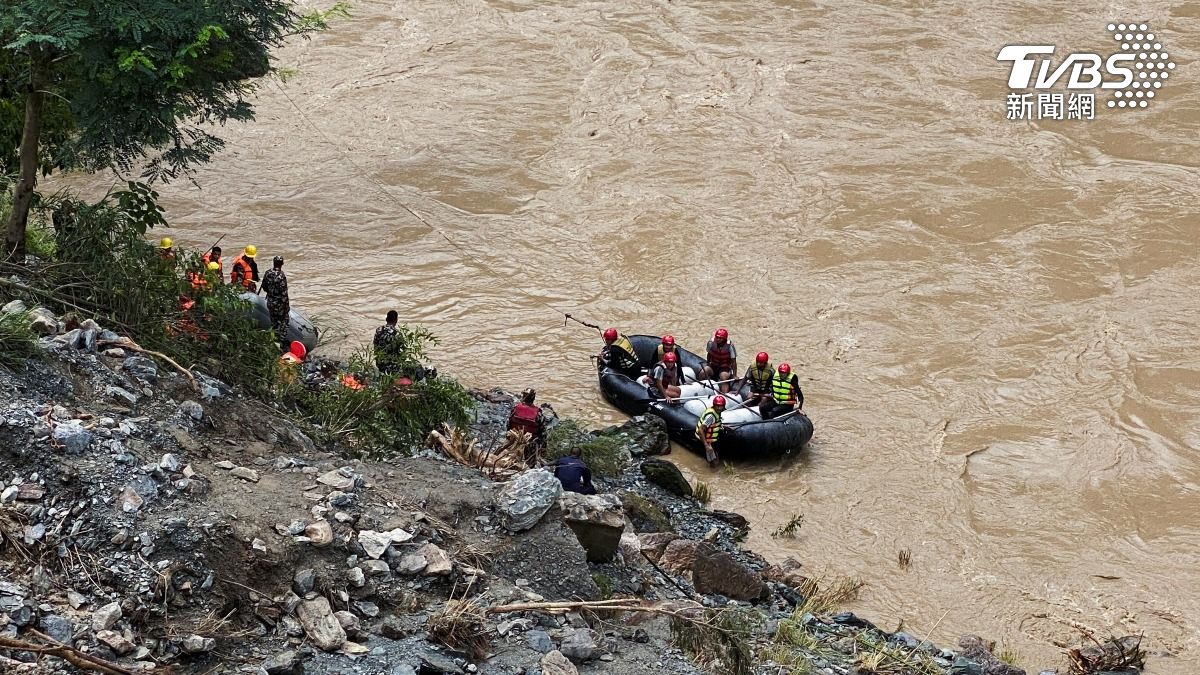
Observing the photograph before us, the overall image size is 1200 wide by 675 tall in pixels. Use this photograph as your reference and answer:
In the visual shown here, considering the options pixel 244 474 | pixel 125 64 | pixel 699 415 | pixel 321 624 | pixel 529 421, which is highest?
pixel 125 64

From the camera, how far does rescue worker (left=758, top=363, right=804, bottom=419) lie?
16531 millimetres

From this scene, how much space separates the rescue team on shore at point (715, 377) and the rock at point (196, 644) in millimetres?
9661

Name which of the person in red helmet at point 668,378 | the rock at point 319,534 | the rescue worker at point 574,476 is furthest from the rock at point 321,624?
the person in red helmet at point 668,378

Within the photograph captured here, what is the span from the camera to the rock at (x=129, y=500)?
8031 millimetres

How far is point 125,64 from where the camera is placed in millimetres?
11992

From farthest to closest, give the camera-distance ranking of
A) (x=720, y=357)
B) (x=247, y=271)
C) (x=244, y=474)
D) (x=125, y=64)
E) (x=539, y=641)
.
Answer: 1. (x=720, y=357)
2. (x=247, y=271)
3. (x=125, y=64)
4. (x=244, y=474)
5. (x=539, y=641)


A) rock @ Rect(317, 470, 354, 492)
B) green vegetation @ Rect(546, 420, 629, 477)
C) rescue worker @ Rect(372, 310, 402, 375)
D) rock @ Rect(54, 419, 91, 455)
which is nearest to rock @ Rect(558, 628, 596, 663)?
rock @ Rect(317, 470, 354, 492)

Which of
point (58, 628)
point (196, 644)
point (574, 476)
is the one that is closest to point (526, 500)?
point (574, 476)

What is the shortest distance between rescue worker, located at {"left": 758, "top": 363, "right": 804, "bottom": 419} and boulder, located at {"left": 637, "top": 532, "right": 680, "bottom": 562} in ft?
15.9

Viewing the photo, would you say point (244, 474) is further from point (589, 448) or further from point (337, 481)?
point (589, 448)

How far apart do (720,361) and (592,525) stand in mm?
7959

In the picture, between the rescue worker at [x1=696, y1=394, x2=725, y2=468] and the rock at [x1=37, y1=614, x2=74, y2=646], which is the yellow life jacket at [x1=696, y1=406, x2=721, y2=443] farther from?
the rock at [x1=37, y1=614, x2=74, y2=646]

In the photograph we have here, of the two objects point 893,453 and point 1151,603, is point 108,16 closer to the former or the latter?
point 893,453

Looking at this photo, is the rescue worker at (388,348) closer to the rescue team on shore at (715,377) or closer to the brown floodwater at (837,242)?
the brown floodwater at (837,242)
